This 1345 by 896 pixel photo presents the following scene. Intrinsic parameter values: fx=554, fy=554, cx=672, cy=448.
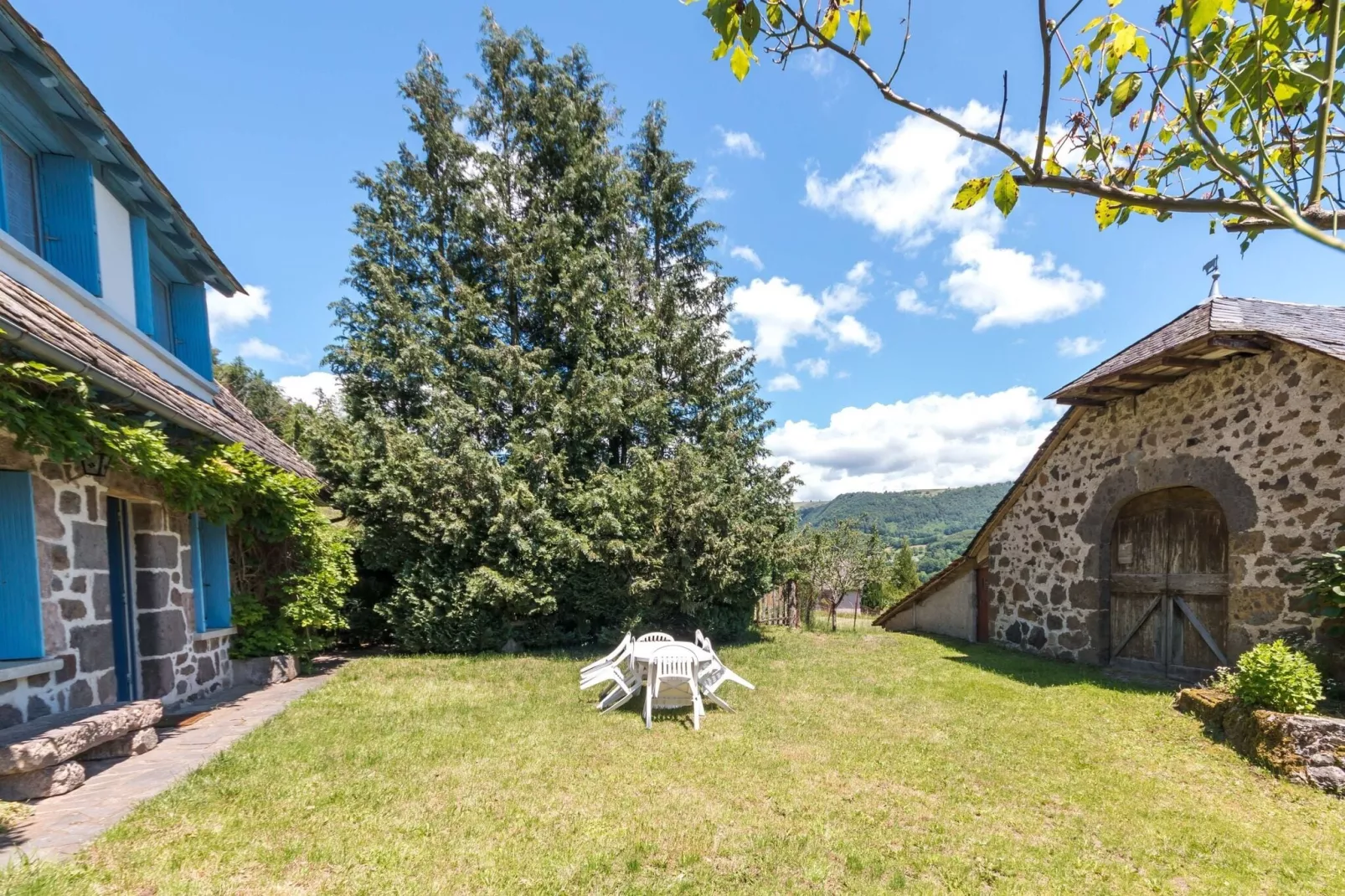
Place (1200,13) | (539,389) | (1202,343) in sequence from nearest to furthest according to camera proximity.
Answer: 1. (1200,13)
2. (1202,343)
3. (539,389)

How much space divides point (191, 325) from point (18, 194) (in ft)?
9.16

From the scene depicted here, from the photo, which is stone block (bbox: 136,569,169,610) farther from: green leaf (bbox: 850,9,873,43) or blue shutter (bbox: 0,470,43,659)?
green leaf (bbox: 850,9,873,43)

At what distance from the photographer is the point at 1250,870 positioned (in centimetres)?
341

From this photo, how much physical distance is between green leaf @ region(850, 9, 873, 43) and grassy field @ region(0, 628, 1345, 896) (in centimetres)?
423

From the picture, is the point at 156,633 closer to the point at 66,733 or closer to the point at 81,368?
the point at 66,733

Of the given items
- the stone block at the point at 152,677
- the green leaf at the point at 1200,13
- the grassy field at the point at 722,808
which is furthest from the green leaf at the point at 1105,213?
the stone block at the point at 152,677

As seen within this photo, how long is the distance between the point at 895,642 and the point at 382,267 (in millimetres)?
13240

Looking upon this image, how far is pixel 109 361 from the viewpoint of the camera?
4539 millimetres

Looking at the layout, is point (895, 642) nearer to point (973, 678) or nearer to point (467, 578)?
point (973, 678)

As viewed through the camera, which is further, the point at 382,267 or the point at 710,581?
the point at 382,267

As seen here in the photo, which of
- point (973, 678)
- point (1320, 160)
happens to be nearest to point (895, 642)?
point (973, 678)

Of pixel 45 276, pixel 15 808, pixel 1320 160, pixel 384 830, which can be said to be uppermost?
pixel 45 276

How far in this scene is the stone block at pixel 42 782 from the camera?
11.8ft

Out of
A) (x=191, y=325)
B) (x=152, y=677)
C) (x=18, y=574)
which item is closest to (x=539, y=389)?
(x=191, y=325)
